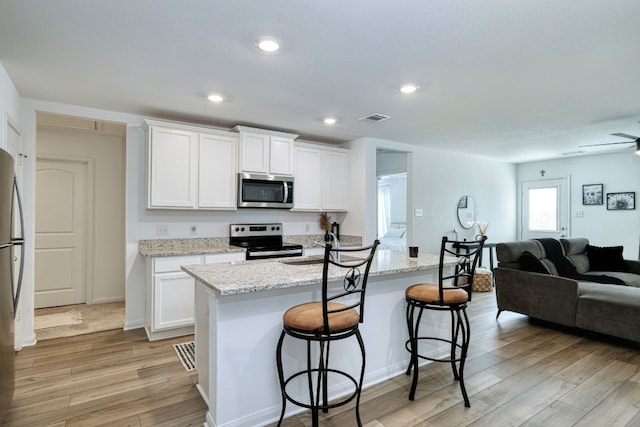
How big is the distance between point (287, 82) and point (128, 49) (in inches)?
46.1

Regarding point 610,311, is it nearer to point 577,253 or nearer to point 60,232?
point 577,253

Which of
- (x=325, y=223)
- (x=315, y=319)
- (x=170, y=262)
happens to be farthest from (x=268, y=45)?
(x=325, y=223)

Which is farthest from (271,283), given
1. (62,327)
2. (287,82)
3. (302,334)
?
(62,327)

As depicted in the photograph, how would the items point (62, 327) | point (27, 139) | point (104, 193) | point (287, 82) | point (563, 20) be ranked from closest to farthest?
→ point (563, 20) < point (287, 82) < point (27, 139) < point (62, 327) < point (104, 193)

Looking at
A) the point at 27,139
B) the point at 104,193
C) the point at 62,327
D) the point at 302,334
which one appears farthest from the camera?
the point at 104,193

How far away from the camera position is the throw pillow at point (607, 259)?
474 cm

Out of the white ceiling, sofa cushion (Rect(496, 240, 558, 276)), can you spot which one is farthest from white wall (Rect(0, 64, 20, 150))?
sofa cushion (Rect(496, 240, 558, 276))

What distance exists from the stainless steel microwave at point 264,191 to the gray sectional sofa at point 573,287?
2.78 m

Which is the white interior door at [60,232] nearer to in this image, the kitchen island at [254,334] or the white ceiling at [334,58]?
the white ceiling at [334,58]

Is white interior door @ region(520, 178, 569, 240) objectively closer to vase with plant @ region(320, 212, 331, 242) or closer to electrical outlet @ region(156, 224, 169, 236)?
vase with plant @ region(320, 212, 331, 242)

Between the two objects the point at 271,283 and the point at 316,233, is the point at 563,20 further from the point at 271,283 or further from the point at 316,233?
the point at 316,233

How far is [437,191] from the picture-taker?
6.00 metres

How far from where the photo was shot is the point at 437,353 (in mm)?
2930

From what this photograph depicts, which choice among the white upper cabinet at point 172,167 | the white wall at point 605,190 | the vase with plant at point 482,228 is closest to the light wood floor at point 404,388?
the white upper cabinet at point 172,167
